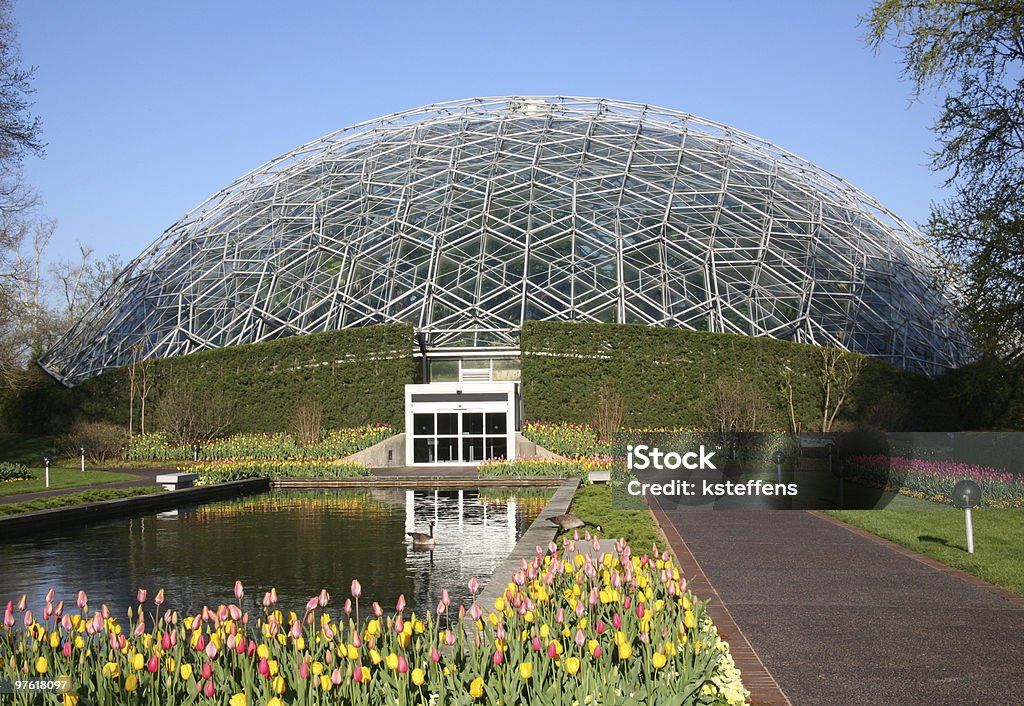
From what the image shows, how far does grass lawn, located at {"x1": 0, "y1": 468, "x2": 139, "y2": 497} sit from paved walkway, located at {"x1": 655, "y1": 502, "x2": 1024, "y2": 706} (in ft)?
56.4

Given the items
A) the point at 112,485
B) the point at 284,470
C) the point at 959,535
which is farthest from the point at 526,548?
the point at 284,470

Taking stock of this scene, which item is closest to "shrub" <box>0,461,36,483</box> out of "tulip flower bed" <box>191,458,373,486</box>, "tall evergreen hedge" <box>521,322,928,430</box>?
"tulip flower bed" <box>191,458,373,486</box>

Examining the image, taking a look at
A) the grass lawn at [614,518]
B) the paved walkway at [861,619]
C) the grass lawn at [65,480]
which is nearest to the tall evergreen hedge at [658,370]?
the grass lawn at [614,518]

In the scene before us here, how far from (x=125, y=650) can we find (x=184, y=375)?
33103 millimetres

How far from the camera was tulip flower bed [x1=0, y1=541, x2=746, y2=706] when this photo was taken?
5.09m

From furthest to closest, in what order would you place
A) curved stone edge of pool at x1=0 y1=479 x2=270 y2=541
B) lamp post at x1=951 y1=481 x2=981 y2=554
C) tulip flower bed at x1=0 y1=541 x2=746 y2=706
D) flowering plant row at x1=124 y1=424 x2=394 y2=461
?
1. flowering plant row at x1=124 y1=424 x2=394 y2=461
2. curved stone edge of pool at x1=0 y1=479 x2=270 y2=541
3. lamp post at x1=951 y1=481 x2=981 y2=554
4. tulip flower bed at x1=0 y1=541 x2=746 y2=706

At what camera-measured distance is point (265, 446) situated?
3316 cm

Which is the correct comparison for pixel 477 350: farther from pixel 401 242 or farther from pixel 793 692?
pixel 793 692

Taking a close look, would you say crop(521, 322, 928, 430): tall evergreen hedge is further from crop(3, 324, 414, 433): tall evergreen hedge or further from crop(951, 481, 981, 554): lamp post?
crop(951, 481, 981, 554): lamp post

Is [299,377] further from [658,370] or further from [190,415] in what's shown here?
[658,370]

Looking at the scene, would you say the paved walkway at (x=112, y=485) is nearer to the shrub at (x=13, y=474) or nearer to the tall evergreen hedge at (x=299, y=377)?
the shrub at (x=13, y=474)

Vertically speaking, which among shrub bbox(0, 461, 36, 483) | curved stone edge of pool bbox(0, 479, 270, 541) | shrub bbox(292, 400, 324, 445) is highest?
shrub bbox(292, 400, 324, 445)

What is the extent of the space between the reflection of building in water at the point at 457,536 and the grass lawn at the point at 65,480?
889 cm

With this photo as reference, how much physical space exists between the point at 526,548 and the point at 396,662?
6.87m
